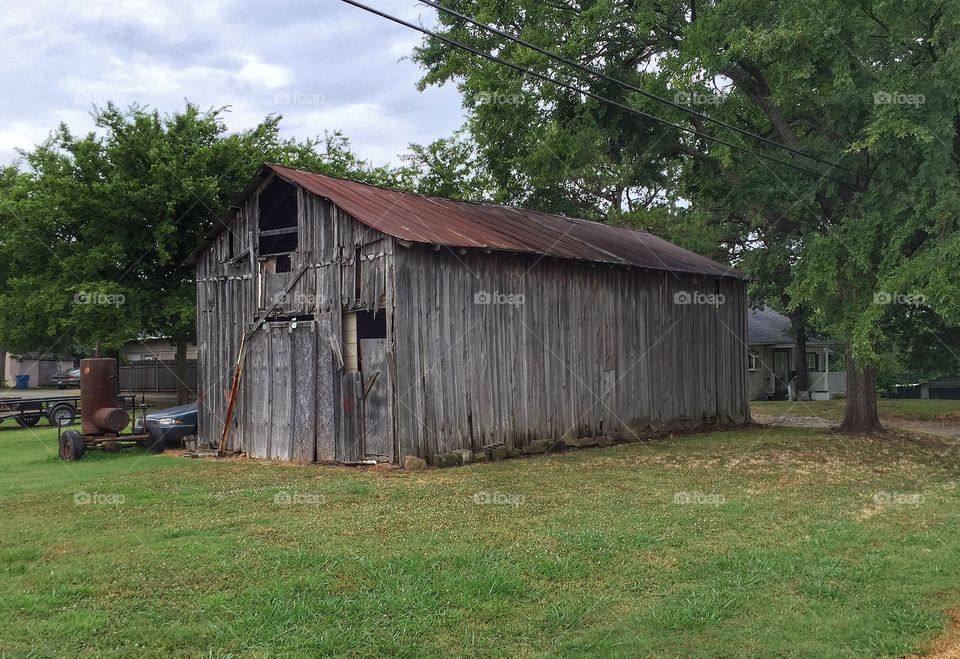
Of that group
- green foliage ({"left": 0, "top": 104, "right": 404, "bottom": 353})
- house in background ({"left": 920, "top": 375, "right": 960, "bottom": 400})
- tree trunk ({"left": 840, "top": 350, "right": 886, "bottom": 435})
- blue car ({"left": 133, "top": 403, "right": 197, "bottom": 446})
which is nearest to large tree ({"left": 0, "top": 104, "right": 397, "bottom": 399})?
green foliage ({"left": 0, "top": 104, "right": 404, "bottom": 353})

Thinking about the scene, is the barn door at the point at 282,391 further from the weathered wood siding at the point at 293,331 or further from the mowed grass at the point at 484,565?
the mowed grass at the point at 484,565

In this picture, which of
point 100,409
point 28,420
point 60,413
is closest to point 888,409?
point 100,409

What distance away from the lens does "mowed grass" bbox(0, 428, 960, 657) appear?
5.73 metres

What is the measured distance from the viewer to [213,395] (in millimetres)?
18234

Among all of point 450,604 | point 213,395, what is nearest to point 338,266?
point 213,395

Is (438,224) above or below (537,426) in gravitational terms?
above

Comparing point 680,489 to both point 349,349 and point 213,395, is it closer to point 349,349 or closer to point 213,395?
point 349,349

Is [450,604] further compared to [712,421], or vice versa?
[712,421]

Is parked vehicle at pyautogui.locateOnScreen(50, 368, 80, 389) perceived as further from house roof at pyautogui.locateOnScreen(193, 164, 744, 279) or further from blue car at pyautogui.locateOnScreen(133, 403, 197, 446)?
house roof at pyautogui.locateOnScreen(193, 164, 744, 279)

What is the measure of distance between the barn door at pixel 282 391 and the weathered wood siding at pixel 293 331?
0.07 ft

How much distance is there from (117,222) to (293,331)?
1468 centimetres

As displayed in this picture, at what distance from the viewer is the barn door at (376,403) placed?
48.7 feet

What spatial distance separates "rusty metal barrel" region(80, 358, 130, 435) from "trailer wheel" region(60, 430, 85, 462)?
658 millimetres

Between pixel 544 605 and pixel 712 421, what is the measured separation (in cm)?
1701
